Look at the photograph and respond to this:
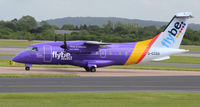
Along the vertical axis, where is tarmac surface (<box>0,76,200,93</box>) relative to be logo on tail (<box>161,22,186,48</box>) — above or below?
below

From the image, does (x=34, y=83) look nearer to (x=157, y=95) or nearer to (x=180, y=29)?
(x=157, y=95)

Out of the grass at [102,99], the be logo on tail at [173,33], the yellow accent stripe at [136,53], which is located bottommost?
the grass at [102,99]

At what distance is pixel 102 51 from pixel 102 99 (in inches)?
715

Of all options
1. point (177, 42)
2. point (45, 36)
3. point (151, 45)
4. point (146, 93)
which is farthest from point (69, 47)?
point (45, 36)

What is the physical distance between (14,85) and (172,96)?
35.5ft

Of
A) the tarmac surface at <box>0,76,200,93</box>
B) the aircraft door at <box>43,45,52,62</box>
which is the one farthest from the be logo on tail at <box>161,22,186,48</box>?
the aircraft door at <box>43,45,52,62</box>

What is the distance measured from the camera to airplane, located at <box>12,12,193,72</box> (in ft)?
115

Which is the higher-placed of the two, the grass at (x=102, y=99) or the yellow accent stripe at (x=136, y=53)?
the yellow accent stripe at (x=136, y=53)

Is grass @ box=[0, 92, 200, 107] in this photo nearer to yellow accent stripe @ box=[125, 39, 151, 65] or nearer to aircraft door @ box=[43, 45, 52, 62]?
aircraft door @ box=[43, 45, 52, 62]

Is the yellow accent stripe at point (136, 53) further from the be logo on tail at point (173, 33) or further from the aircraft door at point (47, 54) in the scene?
the aircraft door at point (47, 54)

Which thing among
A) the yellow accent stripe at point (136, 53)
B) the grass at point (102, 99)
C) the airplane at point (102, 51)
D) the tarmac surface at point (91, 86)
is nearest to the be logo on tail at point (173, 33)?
the airplane at point (102, 51)

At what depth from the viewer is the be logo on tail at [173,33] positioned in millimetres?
36562

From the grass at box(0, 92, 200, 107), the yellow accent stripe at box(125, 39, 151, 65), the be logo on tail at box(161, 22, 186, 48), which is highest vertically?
the be logo on tail at box(161, 22, 186, 48)

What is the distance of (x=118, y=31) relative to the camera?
105 metres
